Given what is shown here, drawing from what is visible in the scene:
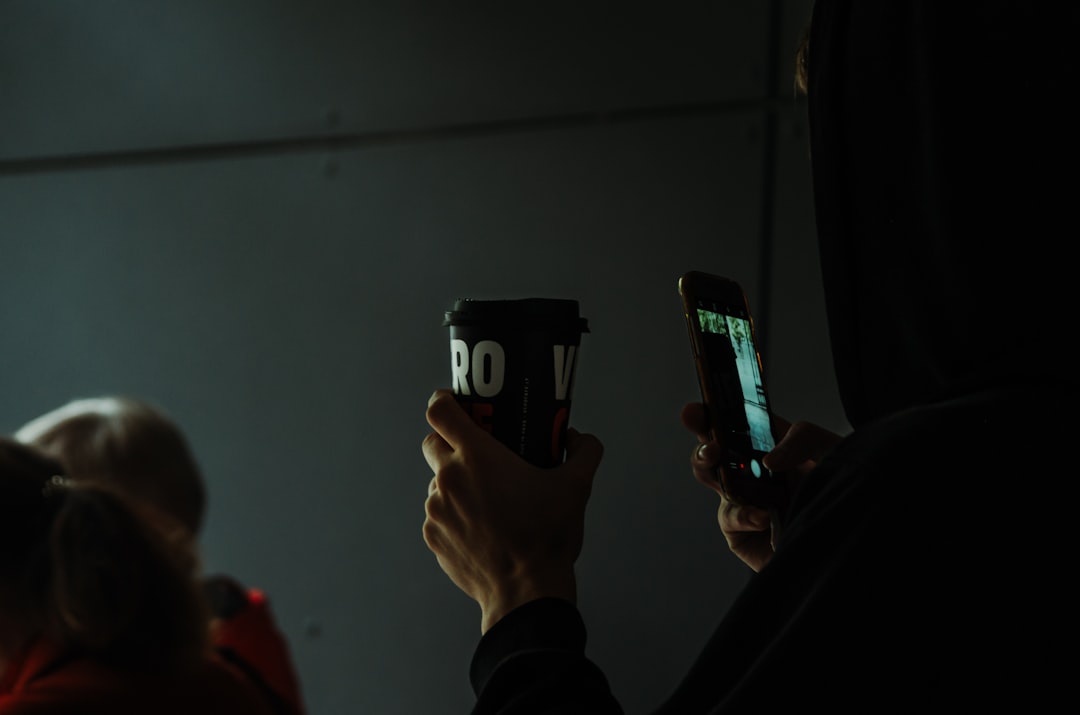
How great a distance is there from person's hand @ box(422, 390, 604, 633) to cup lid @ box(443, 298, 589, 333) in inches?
1.5

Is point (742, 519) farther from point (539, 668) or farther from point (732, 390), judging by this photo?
point (539, 668)

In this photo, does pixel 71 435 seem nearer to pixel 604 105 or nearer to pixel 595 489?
pixel 595 489

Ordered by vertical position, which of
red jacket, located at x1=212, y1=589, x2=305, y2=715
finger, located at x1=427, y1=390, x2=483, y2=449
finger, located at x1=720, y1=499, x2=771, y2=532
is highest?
finger, located at x1=427, y1=390, x2=483, y2=449

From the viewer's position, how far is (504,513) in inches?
19.3

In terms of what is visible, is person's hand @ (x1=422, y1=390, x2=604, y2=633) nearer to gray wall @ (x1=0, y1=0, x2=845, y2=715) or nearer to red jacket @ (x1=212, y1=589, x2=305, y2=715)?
red jacket @ (x1=212, y1=589, x2=305, y2=715)

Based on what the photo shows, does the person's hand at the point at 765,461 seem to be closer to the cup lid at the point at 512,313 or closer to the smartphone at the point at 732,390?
the smartphone at the point at 732,390

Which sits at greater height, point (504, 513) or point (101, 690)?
point (504, 513)

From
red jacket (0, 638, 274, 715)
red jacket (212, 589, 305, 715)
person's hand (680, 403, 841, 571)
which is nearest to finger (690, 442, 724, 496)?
person's hand (680, 403, 841, 571)

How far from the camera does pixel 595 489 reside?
68.8 inches

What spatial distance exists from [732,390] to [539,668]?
0.21 metres

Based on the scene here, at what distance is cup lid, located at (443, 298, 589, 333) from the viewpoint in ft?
1.64

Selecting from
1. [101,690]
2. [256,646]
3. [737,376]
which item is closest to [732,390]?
[737,376]

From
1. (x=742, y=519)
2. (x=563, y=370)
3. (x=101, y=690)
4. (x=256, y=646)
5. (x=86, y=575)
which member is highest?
(x=563, y=370)

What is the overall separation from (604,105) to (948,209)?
1.42m
